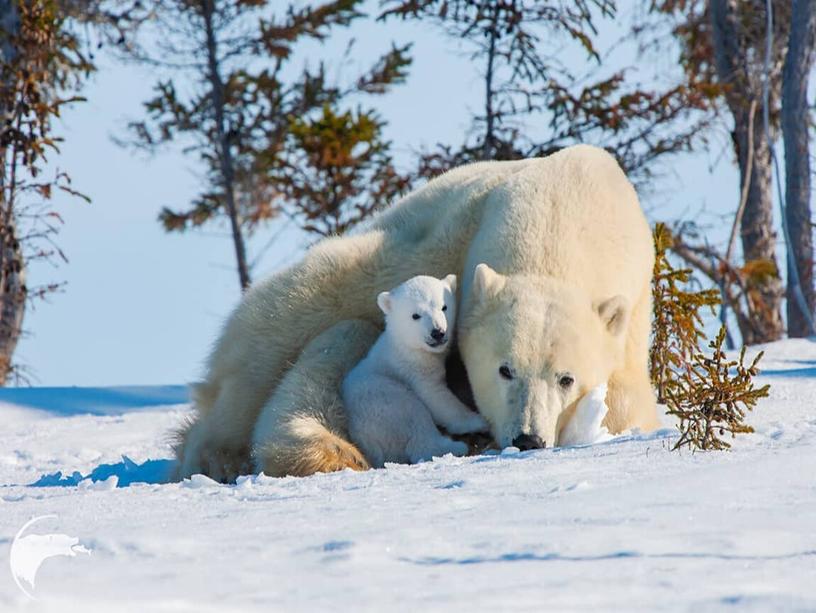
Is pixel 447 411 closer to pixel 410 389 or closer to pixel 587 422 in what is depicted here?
pixel 410 389

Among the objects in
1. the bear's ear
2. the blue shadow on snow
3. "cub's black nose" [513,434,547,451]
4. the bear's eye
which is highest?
the bear's ear

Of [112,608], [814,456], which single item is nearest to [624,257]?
[814,456]

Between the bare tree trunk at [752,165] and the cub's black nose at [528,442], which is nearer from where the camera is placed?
the cub's black nose at [528,442]

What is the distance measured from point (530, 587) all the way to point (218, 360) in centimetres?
360

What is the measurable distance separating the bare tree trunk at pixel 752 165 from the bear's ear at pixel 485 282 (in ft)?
36.8

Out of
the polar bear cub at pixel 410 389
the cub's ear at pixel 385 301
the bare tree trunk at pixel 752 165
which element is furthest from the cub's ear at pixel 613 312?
the bare tree trunk at pixel 752 165

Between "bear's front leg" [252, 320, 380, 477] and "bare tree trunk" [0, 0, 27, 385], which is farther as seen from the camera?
"bare tree trunk" [0, 0, 27, 385]

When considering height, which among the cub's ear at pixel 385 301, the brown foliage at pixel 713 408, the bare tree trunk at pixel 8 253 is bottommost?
the brown foliage at pixel 713 408

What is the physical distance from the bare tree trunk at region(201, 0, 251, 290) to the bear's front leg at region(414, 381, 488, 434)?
1149 centimetres

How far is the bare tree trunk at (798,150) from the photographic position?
14.0 metres

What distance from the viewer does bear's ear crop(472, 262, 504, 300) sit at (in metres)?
4.86

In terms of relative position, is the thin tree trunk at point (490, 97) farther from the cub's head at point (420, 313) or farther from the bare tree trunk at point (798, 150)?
the cub's head at point (420, 313)

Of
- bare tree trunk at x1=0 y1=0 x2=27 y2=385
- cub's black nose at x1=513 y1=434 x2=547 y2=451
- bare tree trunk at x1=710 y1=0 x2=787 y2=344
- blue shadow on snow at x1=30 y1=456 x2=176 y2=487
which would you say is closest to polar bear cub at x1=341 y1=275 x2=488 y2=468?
cub's black nose at x1=513 y1=434 x2=547 y2=451

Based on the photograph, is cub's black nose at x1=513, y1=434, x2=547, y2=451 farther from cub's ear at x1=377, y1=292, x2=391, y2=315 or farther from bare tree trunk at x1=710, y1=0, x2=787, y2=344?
bare tree trunk at x1=710, y1=0, x2=787, y2=344
